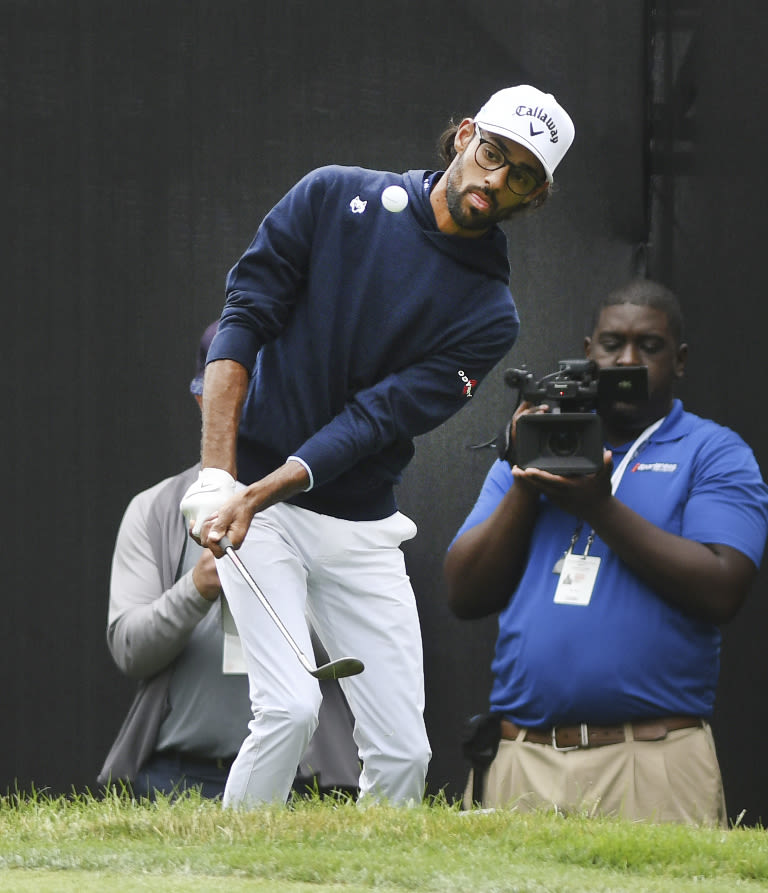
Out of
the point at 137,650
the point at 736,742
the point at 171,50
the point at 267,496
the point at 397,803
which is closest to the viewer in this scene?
the point at 267,496

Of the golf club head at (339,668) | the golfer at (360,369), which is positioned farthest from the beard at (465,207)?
the golf club head at (339,668)

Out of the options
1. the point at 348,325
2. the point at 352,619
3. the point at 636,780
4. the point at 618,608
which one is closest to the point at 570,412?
the point at 618,608

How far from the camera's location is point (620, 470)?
11.9ft

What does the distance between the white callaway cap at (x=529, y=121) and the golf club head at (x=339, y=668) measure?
3.96 ft

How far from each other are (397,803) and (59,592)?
1.75 m

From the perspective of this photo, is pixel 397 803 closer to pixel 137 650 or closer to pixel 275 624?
pixel 275 624

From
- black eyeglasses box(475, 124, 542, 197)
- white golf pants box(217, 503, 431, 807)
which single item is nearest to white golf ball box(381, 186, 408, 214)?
black eyeglasses box(475, 124, 542, 197)

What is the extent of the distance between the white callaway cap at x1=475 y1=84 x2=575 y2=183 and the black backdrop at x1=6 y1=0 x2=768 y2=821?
1.29m

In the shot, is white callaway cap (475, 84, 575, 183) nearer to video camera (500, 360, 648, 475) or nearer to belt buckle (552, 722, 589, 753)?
video camera (500, 360, 648, 475)

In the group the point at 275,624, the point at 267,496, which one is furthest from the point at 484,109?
the point at 275,624

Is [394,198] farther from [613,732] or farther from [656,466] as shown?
[613,732]

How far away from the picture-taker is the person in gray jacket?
3799 mm

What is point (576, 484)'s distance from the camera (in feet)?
11.1

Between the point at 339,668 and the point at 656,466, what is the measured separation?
3.52 feet
